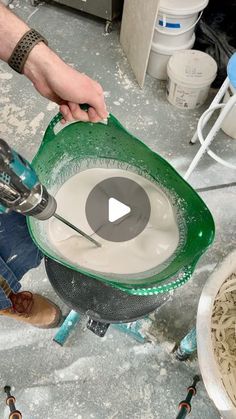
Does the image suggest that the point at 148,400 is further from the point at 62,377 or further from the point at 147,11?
the point at 147,11

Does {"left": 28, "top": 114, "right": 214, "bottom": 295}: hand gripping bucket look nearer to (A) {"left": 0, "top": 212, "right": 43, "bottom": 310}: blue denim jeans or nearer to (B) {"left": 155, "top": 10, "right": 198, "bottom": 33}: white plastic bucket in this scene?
(A) {"left": 0, "top": 212, "right": 43, "bottom": 310}: blue denim jeans

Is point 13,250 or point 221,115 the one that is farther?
point 221,115

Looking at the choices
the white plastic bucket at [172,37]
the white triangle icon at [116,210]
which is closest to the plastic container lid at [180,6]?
the white plastic bucket at [172,37]

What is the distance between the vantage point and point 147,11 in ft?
5.39

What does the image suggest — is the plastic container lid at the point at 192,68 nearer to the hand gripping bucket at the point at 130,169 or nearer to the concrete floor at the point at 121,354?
the concrete floor at the point at 121,354

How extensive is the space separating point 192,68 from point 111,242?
3.58ft

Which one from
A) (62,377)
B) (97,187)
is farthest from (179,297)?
(97,187)

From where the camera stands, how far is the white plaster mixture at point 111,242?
0.96m

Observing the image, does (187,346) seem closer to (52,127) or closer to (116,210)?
(116,210)

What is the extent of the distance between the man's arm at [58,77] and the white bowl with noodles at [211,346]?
18.6 inches

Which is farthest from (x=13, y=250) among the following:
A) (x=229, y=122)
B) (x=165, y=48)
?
(x=165, y=48)

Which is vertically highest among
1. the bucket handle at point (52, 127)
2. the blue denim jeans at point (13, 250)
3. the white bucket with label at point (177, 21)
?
the bucket handle at point (52, 127)
